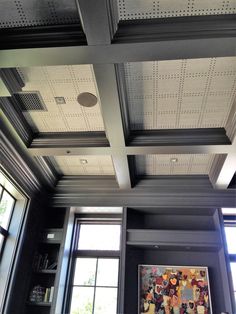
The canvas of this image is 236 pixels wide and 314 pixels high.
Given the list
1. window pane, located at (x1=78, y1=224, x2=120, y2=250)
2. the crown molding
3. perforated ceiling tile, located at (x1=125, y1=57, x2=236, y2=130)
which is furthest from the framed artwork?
perforated ceiling tile, located at (x1=125, y1=57, x2=236, y2=130)

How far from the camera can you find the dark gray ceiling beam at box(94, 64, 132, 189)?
2473mm

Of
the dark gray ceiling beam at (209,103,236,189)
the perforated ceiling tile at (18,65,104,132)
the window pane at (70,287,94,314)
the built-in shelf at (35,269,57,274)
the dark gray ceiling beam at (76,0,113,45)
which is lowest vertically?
the window pane at (70,287,94,314)

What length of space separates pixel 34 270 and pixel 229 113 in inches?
132

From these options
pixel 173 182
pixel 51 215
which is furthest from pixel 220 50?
pixel 51 215

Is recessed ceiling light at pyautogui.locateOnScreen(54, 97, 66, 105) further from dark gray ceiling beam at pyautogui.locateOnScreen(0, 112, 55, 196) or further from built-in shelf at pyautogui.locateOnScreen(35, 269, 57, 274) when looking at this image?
built-in shelf at pyautogui.locateOnScreen(35, 269, 57, 274)

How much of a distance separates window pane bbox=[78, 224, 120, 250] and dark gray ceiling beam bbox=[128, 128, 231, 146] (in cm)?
188

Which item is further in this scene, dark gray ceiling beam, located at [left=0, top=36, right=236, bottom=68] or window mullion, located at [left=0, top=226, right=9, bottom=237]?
window mullion, located at [left=0, top=226, right=9, bottom=237]

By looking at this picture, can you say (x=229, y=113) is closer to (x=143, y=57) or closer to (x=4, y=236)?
(x=143, y=57)

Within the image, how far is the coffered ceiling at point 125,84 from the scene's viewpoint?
212cm

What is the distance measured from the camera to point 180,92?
284cm

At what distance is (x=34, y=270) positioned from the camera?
13.6 ft

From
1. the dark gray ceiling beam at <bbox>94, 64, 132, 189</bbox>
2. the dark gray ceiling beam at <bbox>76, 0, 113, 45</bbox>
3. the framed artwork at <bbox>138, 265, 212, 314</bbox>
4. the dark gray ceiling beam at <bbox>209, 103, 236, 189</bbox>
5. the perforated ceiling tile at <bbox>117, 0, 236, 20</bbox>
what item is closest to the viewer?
the dark gray ceiling beam at <bbox>76, 0, 113, 45</bbox>

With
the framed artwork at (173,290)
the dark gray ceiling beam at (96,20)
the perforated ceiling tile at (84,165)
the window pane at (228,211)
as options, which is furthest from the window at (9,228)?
the window pane at (228,211)

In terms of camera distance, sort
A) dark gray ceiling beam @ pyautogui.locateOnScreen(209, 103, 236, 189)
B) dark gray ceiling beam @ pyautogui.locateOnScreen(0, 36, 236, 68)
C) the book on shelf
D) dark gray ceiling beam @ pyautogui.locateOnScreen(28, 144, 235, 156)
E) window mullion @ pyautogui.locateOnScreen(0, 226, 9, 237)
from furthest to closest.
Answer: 1. the book on shelf
2. window mullion @ pyautogui.locateOnScreen(0, 226, 9, 237)
3. dark gray ceiling beam @ pyautogui.locateOnScreen(28, 144, 235, 156)
4. dark gray ceiling beam @ pyautogui.locateOnScreen(209, 103, 236, 189)
5. dark gray ceiling beam @ pyautogui.locateOnScreen(0, 36, 236, 68)
